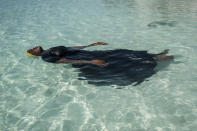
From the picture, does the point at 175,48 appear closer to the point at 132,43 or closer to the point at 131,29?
the point at 132,43

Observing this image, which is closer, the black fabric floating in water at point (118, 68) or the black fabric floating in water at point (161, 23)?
the black fabric floating in water at point (118, 68)

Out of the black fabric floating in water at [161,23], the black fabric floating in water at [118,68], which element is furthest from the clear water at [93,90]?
the black fabric floating in water at [161,23]

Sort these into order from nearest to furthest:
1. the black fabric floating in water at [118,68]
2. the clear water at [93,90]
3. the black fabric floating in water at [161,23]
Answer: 1. the clear water at [93,90]
2. the black fabric floating in water at [118,68]
3. the black fabric floating in water at [161,23]

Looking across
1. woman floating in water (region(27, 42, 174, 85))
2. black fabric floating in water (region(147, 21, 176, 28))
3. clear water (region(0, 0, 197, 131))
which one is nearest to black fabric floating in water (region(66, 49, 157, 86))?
woman floating in water (region(27, 42, 174, 85))

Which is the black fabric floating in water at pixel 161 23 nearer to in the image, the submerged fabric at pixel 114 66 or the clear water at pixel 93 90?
the clear water at pixel 93 90

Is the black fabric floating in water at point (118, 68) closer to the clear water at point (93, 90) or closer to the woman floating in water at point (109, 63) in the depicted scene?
the woman floating in water at point (109, 63)

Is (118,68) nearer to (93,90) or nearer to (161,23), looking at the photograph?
(93,90)

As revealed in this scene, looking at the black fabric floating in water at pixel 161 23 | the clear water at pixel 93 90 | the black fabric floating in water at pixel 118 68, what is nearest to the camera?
the clear water at pixel 93 90

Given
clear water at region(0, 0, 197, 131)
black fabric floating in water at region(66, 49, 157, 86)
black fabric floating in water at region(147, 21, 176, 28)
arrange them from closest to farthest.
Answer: clear water at region(0, 0, 197, 131), black fabric floating in water at region(66, 49, 157, 86), black fabric floating in water at region(147, 21, 176, 28)

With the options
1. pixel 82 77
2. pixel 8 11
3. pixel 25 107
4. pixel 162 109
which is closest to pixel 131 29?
pixel 82 77

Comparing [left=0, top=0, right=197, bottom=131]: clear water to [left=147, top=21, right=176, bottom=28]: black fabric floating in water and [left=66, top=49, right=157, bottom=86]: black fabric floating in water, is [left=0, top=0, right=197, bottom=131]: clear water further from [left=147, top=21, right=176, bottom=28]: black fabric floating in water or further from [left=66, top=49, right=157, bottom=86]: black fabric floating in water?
[left=147, top=21, right=176, bottom=28]: black fabric floating in water

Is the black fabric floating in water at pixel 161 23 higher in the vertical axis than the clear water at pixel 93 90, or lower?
higher

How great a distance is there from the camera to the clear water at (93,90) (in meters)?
4.42

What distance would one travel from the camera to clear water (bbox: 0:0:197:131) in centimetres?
442
